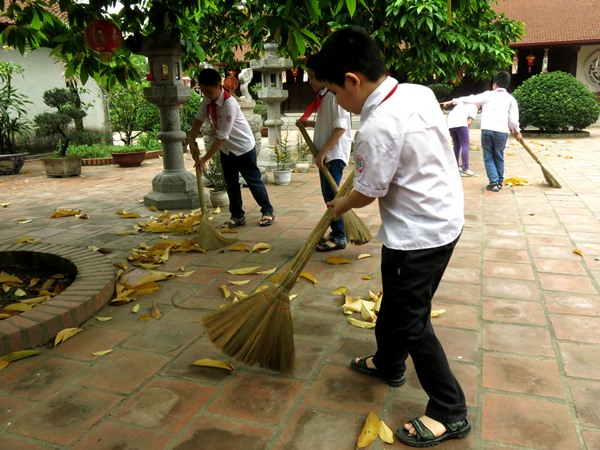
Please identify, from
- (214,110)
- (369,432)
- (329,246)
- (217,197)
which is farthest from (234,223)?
(369,432)

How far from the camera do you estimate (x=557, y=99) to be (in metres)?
13.6

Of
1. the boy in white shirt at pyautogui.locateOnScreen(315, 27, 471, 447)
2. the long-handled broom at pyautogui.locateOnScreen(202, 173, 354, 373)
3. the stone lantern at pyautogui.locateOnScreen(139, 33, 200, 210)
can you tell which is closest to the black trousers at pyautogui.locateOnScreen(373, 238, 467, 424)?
the boy in white shirt at pyautogui.locateOnScreen(315, 27, 471, 447)

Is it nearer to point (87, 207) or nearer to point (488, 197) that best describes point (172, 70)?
point (87, 207)

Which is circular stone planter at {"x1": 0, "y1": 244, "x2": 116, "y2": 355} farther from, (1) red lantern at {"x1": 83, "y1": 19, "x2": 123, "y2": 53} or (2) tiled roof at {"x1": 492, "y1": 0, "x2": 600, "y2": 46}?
(2) tiled roof at {"x1": 492, "y1": 0, "x2": 600, "y2": 46}

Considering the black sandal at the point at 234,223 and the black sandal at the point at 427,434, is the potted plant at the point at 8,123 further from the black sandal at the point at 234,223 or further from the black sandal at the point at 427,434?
the black sandal at the point at 427,434

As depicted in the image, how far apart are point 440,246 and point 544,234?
3.30 metres

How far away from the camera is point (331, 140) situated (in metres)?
3.90

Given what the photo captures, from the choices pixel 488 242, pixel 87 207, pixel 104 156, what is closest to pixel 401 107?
pixel 488 242

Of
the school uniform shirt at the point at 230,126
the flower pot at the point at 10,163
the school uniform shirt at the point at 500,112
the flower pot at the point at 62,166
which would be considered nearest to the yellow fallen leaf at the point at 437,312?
the school uniform shirt at the point at 230,126

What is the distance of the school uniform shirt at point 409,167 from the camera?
5.62 ft

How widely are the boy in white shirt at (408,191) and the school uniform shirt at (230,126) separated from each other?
284 cm

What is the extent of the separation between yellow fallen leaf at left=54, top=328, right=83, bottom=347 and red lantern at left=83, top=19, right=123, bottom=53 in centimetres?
227

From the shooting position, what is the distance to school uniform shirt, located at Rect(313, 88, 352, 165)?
394 centimetres

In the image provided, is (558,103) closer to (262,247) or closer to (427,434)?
(262,247)
